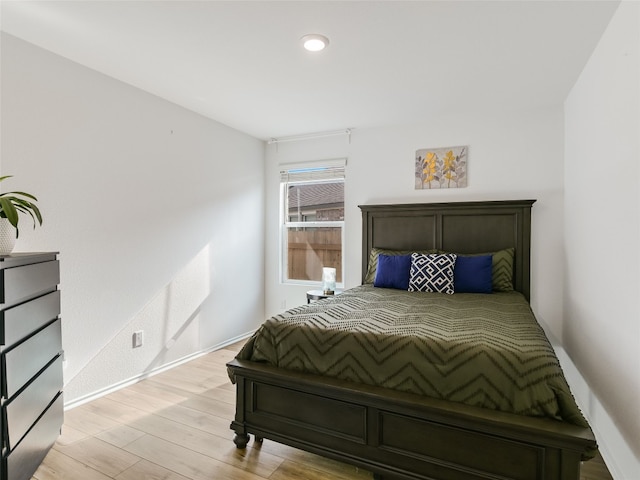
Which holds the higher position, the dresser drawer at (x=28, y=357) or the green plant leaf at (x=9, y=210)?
the green plant leaf at (x=9, y=210)

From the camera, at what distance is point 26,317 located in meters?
1.75

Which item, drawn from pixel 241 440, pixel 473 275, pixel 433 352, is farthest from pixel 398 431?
pixel 473 275

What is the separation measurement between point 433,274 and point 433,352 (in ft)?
5.00

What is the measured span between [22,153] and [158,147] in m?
1.04

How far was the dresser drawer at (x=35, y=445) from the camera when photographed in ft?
5.34

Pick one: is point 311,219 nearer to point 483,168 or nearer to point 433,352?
point 483,168

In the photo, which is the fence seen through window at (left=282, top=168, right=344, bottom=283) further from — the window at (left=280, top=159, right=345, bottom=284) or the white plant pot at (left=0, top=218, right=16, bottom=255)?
the white plant pot at (left=0, top=218, right=16, bottom=255)

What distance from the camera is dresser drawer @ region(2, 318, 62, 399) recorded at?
5.23 ft

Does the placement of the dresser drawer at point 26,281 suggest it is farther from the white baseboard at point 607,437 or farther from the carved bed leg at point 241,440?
the white baseboard at point 607,437

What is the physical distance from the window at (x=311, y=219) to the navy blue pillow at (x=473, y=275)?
147 cm

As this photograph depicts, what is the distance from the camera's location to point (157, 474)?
1834 mm

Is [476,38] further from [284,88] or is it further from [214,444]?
[214,444]

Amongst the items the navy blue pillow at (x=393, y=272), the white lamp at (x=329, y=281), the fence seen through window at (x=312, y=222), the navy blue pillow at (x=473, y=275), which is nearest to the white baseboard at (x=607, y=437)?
the navy blue pillow at (x=473, y=275)

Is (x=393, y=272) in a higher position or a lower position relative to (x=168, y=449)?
higher
